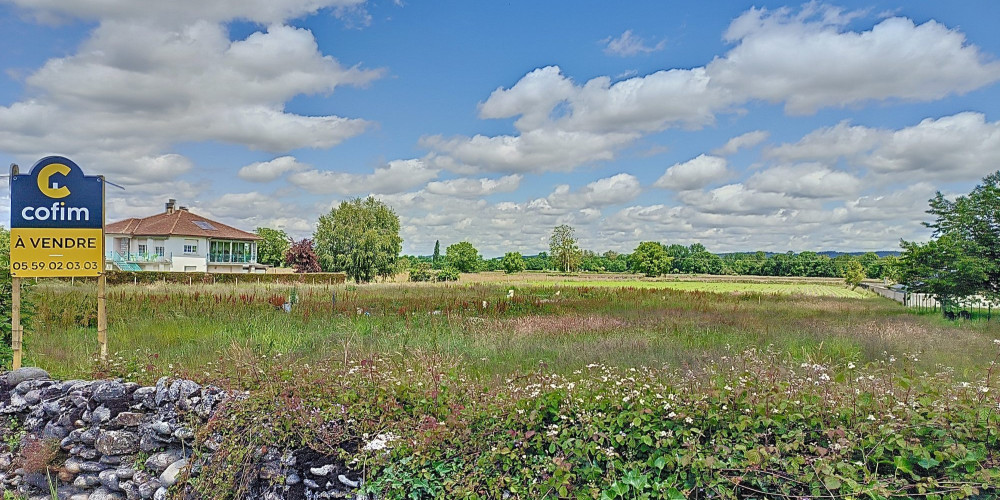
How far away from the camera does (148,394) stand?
4664 mm

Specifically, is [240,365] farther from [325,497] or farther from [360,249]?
[360,249]

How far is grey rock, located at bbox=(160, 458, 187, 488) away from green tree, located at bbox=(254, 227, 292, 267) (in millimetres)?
77852

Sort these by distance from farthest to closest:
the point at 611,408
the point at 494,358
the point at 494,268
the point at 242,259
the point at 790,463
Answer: the point at 494,268, the point at 242,259, the point at 494,358, the point at 611,408, the point at 790,463

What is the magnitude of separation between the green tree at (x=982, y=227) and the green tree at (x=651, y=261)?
62155mm

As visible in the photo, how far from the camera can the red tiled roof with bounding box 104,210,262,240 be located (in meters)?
A: 47.7

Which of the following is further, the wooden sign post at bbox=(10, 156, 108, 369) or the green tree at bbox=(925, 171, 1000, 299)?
the green tree at bbox=(925, 171, 1000, 299)

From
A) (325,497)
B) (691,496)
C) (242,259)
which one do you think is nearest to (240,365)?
(325,497)

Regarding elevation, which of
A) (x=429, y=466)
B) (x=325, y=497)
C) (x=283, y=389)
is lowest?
(x=325, y=497)

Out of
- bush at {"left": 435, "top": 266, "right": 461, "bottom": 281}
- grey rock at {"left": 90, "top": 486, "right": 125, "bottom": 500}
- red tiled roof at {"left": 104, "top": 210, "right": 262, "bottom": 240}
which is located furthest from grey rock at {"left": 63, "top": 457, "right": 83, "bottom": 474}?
red tiled roof at {"left": 104, "top": 210, "right": 262, "bottom": 240}

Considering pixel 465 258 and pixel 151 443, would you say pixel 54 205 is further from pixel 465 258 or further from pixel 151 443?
pixel 465 258

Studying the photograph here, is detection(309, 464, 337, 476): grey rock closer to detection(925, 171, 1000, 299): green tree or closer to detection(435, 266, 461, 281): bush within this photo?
detection(925, 171, 1000, 299): green tree

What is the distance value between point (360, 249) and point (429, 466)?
1728 inches

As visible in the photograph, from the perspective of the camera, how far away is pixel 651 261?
267ft

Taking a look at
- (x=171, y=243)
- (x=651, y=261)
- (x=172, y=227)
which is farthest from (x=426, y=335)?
(x=651, y=261)
